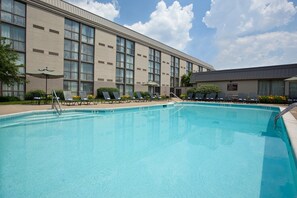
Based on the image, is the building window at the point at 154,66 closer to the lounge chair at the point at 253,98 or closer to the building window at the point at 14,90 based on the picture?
the lounge chair at the point at 253,98

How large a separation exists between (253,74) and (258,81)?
950mm

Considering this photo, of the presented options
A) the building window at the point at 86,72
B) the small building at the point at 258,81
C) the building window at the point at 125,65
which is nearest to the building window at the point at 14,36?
the building window at the point at 86,72

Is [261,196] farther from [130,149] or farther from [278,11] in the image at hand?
[278,11]

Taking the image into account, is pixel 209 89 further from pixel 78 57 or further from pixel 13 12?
pixel 13 12

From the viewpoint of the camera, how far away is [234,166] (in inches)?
142

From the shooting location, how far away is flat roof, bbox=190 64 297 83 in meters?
17.7

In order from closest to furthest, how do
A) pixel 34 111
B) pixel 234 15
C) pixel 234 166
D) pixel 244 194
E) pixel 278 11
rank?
pixel 244 194
pixel 234 166
pixel 34 111
pixel 278 11
pixel 234 15

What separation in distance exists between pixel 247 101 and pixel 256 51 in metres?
5.38

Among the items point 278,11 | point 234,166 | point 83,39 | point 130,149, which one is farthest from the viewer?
point 83,39

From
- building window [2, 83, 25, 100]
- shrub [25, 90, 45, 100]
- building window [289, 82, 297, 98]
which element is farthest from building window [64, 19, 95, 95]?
building window [289, 82, 297, 98]

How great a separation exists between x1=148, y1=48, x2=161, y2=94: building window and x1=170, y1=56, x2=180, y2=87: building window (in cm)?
353

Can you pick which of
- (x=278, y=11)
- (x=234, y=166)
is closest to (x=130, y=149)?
(x=234, y=166)

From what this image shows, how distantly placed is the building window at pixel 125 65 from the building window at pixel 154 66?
3796 millimetres

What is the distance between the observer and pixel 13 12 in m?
13.7
